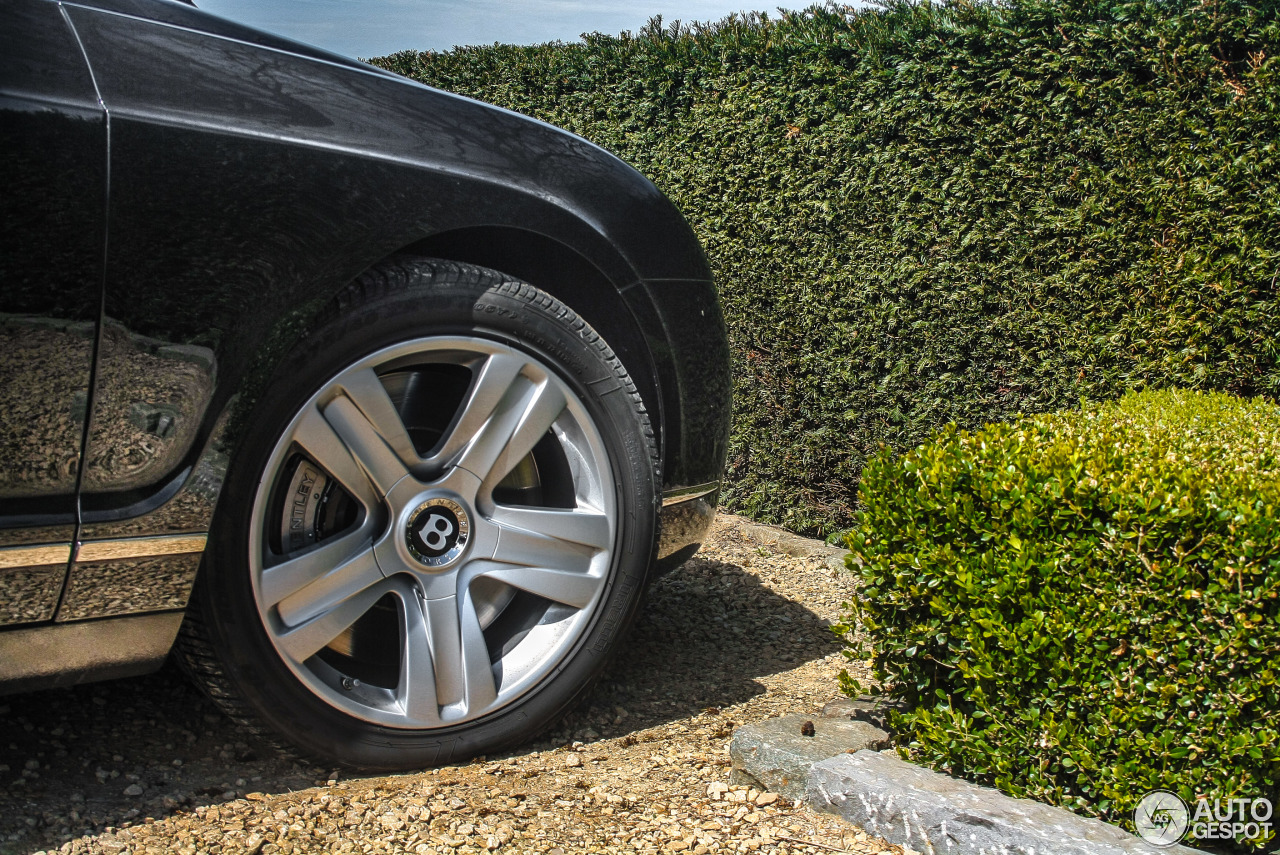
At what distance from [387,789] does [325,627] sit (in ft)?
1.33

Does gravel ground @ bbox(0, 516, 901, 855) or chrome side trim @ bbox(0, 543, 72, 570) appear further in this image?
gravel ground @ bbox(0, 516, 901, 855)

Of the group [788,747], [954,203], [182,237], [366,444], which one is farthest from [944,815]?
[954,203]

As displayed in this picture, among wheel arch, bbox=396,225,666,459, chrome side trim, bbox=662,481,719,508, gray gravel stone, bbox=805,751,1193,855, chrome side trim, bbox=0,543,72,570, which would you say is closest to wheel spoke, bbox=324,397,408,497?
wheel arch, bbox=396,225,666,459

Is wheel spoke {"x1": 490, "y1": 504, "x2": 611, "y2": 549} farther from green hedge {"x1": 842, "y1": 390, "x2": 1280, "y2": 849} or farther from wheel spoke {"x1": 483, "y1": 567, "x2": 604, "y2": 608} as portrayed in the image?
green hedge {"x1": 842, "y1": 390, "x2": 1280, "y2": 849}

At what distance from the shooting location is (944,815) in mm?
2203

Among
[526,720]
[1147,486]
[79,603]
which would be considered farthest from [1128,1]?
[79,603]

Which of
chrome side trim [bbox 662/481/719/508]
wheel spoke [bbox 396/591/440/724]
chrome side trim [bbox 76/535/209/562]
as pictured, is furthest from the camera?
chrome side trim [bbox 662/481/719/508]

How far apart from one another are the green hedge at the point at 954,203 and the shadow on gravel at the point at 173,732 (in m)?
1.73

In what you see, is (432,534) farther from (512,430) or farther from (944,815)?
(944,815)

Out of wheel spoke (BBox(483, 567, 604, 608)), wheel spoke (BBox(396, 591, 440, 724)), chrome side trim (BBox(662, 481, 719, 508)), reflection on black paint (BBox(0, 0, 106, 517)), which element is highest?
reflection on black paint (BBox(0, 0, 106, 517))

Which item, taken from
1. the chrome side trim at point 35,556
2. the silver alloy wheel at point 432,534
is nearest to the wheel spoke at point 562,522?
the silver alloy wheel at point 432,534

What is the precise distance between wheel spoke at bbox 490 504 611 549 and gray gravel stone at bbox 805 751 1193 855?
0.77 m

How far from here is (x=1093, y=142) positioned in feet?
13.9

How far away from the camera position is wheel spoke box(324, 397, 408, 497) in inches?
92.4
